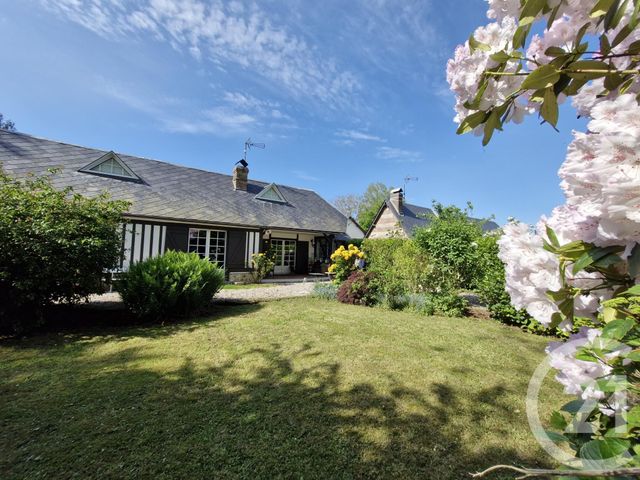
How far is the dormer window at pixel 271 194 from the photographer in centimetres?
1769

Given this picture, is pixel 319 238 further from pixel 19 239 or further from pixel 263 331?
pixel 19 239

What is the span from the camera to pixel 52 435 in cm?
250

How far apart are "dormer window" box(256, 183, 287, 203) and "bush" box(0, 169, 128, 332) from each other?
1207 centimetres

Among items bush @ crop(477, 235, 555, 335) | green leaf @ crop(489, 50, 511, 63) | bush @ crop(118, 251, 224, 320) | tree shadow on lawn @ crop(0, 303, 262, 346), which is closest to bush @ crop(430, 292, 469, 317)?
bush @ crop(477, 235, 555, 335)

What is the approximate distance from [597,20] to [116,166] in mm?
16007

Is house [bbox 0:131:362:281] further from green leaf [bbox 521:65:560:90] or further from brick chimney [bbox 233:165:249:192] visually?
green leaf [bbox 521:65:560:90]

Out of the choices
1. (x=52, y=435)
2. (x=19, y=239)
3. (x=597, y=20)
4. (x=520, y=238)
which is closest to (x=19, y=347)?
(x=19, y=239)

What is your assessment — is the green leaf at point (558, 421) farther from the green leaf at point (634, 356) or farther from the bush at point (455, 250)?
the bush at point (455, 250)

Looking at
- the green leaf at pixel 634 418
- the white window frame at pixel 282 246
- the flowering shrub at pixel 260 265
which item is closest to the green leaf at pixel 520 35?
the green leaf at pixel 634 418

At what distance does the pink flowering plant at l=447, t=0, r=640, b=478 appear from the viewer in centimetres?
57

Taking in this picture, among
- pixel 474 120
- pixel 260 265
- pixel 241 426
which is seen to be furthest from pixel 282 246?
pixel 474 120

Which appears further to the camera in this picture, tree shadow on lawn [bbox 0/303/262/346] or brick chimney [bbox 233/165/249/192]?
brick chimney [bbox 233/165/249/192]

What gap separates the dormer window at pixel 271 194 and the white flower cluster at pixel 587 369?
17383 mm

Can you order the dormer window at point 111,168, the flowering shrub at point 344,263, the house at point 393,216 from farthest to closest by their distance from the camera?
the house at point 393,216
the dormer window at point 111,168
the flowering shrub at point 344,263
